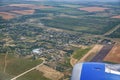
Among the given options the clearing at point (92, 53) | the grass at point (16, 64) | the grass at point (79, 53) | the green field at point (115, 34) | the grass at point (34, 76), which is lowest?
the grass at point (34, 76)

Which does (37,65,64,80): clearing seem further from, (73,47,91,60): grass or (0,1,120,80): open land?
(73,47,91,60): grass

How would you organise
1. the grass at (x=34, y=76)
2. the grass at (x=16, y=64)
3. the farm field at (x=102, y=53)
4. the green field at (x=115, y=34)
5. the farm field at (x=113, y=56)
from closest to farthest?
the grass at (x=34, y=76)
the grass at (x=16, y=64)
the farm field at (x=113, y=56)
the farm field at (x=102, y=53)
the green field at (x=115, y=34)

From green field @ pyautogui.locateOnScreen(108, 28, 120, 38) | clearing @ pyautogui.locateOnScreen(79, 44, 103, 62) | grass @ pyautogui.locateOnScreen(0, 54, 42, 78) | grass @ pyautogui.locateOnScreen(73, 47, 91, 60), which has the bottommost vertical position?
grass @ pyautogui.locateOnScreen(0, 54, 42, 78)

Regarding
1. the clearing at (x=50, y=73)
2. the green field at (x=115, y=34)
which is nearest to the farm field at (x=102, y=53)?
the clearing at (x=50, y=73)

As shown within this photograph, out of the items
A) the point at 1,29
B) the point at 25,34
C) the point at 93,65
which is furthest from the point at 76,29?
the point at 93,65

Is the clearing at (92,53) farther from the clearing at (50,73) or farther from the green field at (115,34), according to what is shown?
the green field at (115,34)

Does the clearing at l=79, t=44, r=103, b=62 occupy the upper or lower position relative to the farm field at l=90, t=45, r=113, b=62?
lower

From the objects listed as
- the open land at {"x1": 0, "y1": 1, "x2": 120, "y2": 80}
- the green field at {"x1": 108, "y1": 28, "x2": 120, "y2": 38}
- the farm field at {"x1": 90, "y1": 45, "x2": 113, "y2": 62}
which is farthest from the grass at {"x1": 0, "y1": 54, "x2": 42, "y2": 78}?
the green field at {"x1": 108, "y1": 28, "x2": 120, "y2": 38}

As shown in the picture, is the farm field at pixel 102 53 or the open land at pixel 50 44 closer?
the open land at pixel 50 44

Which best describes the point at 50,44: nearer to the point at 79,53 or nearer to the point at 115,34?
the point at 79,53
